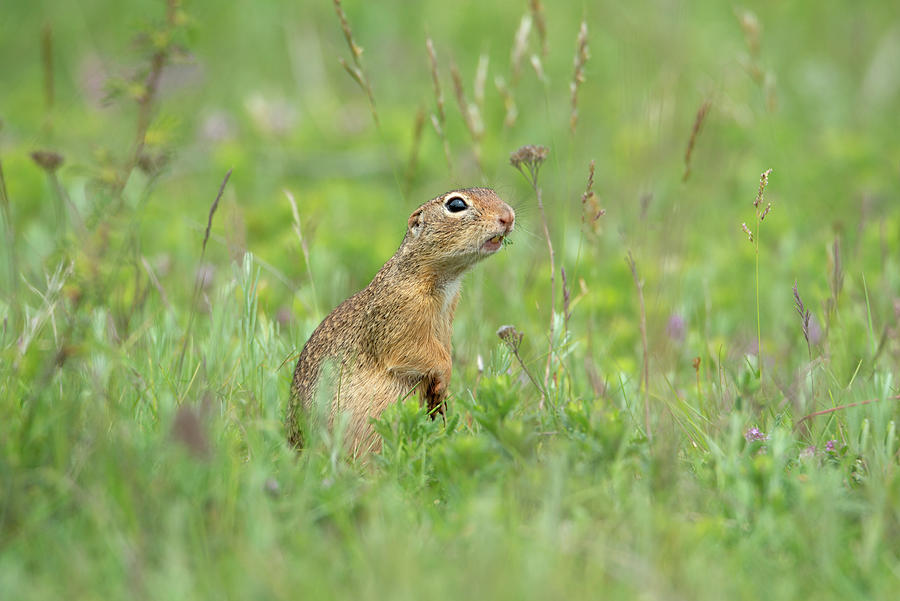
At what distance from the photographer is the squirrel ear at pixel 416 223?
3.91 metres

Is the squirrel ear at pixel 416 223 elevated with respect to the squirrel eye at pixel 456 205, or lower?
lower

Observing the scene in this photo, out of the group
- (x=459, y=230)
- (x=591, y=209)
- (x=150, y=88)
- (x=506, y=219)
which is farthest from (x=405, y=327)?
(x=150, y=88)

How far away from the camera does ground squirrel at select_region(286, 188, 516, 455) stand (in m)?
3.57

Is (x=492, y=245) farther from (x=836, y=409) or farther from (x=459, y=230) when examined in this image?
(x=836, y=409)

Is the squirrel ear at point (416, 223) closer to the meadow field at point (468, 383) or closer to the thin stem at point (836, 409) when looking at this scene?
the meadow field at point (468, 383)

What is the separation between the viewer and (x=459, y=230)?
373 cm

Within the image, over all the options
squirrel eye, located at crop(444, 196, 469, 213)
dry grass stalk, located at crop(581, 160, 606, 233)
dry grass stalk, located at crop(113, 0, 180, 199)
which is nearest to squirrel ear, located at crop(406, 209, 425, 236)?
squirrel eye, located at crop(444, 196, 469, 213)

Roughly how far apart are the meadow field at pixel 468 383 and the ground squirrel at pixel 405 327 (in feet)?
0.49

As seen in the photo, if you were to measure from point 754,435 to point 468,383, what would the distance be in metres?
1.23

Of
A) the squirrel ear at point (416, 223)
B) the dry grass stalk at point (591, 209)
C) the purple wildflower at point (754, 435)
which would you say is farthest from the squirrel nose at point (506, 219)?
the purple wildflower at point (754, 435)

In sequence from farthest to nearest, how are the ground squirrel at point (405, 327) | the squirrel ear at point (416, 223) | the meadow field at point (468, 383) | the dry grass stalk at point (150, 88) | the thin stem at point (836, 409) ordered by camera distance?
1. the squirrel ear at point (416, 223)
2. the ground squirrel at point (405, 327)
3. the thin stem at point (836, 409)
4. the dry grass stalk at point (150, 88)
5. the meadow field at point (468, 383)

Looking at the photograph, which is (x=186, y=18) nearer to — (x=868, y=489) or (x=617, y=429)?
(x=617, y=429)

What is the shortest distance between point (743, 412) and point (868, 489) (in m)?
0.41

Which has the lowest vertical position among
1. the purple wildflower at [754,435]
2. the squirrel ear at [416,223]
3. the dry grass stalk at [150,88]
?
the purple wildflower at [754,435]
